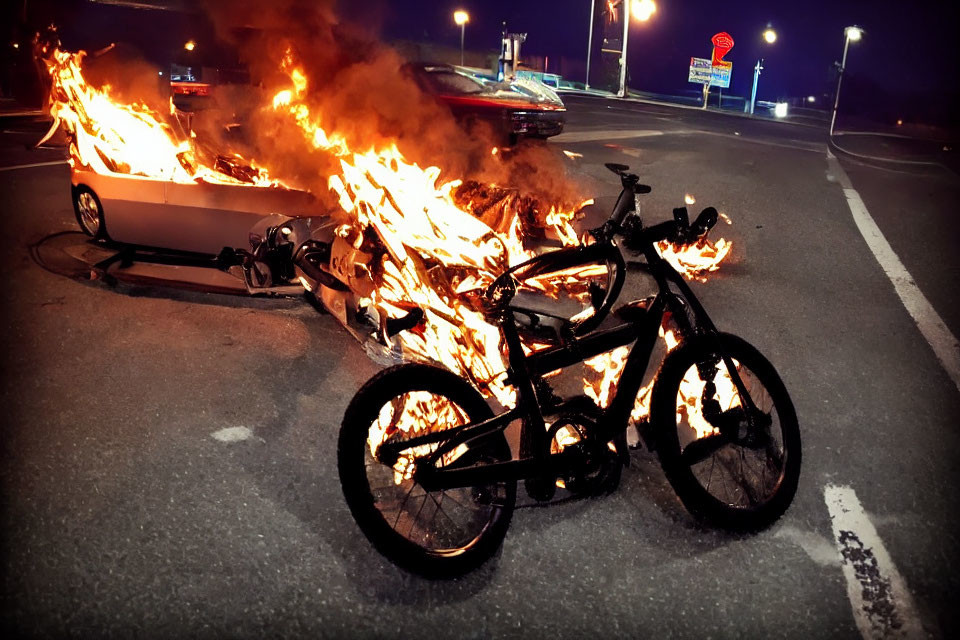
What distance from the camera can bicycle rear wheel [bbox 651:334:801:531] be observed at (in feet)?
10.7

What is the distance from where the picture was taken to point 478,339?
364cm

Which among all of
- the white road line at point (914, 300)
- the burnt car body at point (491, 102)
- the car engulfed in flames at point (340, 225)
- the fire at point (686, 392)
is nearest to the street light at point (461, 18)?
the burnt car body at point (491, 102)

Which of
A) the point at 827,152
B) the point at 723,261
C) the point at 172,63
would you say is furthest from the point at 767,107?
the point at 172,63

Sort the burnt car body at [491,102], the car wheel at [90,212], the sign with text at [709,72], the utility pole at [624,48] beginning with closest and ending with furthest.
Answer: the car wheel at [90,212] → the burnt car body at [491,102] → the utility pole at [624,48] → the sign with text at [709,72]

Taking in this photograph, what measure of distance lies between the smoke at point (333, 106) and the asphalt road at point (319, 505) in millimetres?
1378

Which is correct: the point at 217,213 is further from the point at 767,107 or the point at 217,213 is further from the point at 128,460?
the point at 767,107

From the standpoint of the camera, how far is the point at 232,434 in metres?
4.07

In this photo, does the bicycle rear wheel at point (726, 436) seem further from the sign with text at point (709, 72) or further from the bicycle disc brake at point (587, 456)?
the sign with text at point (709, 72)

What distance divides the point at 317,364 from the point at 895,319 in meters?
5.22

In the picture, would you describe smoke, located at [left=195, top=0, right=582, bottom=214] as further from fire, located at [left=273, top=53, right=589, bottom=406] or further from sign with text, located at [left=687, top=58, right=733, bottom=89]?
sign with text, located at [left=687, top=58, right=733, bottom=89]

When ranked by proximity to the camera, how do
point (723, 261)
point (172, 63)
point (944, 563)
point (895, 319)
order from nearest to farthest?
point (944, 563), point (172, 63), point (895, 319), point (723, 261)

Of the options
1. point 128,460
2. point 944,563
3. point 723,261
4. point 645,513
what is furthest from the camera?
point 723,261

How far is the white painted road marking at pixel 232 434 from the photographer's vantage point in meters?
4.02

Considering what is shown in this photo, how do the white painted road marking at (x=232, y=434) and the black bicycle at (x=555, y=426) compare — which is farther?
the white painted road marking at (x=232, y=434)
